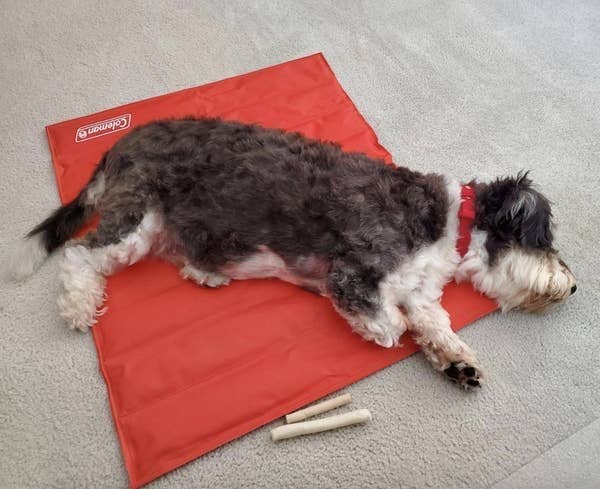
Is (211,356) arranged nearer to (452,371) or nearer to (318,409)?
(318,409)

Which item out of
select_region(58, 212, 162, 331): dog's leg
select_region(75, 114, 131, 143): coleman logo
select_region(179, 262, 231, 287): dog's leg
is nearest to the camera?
select_region(58, 212, 162, 331): dog's leg

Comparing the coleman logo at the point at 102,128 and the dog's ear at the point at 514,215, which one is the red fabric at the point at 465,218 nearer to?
the dog's ear at the point at 514,215

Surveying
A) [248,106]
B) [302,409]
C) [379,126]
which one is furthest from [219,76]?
[302,409]

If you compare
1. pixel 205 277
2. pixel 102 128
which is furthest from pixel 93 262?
pixel 102 128

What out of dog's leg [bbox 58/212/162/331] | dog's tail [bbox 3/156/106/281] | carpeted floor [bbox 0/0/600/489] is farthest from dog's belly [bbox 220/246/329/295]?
dog's tail [bbox 3/156/106/281]

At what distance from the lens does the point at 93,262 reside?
2727mm

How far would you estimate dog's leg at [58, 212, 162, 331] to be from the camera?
266 cm

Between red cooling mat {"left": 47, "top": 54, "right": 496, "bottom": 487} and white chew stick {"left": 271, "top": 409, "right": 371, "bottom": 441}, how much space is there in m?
0.10

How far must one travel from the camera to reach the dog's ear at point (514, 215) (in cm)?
240

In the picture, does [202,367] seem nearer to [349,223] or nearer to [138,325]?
[138,325]

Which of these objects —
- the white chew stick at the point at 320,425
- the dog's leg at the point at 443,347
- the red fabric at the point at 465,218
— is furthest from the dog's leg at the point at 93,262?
the red fabric at the point at 465,218

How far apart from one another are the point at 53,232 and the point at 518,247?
2.61 metres

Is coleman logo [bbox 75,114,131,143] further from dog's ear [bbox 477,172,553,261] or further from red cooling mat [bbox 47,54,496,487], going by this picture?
dog's ear [bbox 477,172,553,261]

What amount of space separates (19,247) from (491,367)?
2.75m
